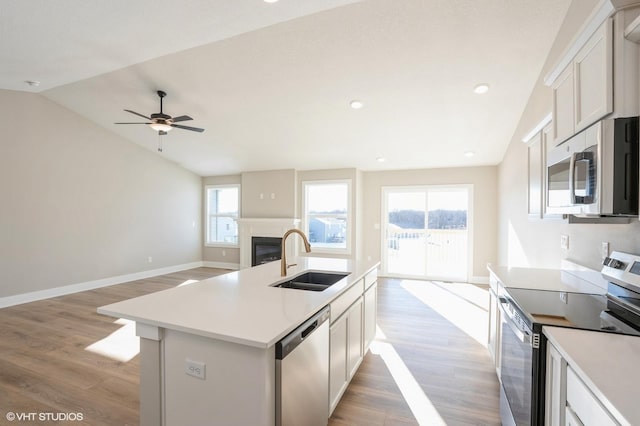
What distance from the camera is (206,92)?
3875 millimetres

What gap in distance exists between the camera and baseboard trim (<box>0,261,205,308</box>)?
166 inches

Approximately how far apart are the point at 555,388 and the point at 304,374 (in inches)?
41.2

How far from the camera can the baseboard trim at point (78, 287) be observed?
4218 millimetres

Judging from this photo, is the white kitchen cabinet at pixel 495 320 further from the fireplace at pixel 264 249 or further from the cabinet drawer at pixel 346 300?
the fireplace at pixel 264 249

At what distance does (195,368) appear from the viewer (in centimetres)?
122

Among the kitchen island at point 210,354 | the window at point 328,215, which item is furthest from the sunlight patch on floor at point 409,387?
the window at point 328,215

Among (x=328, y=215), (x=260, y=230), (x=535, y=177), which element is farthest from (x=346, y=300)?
(x=260, y=230)

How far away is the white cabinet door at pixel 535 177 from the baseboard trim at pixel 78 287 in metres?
6.71

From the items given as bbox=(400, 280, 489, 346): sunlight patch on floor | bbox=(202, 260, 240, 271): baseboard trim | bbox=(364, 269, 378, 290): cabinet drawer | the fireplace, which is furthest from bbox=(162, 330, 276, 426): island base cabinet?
bbox=(202, 260, 240, 271): baseboard trim

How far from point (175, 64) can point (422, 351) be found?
4.20 m

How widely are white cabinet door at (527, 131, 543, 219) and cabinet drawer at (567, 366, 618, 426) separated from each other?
71.9 inches

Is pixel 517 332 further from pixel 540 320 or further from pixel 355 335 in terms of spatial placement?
pixel 355 335

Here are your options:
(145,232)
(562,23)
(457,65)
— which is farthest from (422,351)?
(145,232)

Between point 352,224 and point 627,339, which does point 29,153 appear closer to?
point 352,224
